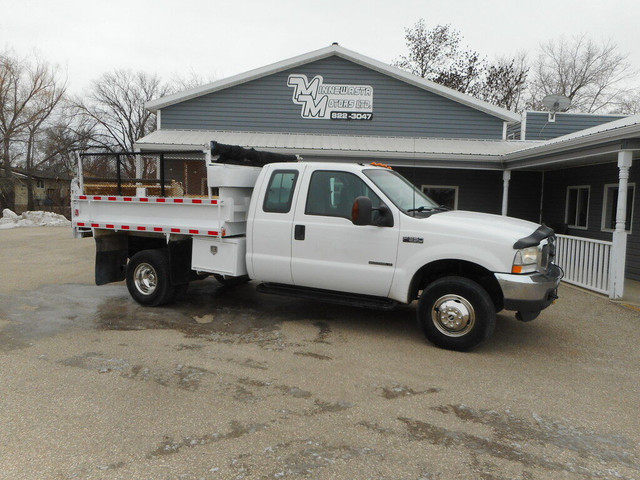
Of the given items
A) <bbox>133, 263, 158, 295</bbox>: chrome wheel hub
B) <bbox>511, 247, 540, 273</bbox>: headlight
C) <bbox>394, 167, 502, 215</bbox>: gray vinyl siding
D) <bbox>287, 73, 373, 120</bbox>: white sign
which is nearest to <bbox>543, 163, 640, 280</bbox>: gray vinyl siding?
<bbox>394, 167, 502, 215</bbox>: gray vinyl siding

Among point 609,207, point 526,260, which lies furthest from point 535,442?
point 609,207

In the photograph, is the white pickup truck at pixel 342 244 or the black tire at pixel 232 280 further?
the black tire at pixel 232 280

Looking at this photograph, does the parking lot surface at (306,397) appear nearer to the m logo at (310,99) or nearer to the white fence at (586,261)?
the white fence at (586,261)

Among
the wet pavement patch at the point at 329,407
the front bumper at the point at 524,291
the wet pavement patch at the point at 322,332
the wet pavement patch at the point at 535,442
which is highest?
the front bumper at the point at 524,291

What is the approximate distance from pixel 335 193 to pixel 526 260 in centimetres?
229

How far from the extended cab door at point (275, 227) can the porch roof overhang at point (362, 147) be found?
6216 mm

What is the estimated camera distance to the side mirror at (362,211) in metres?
5.34

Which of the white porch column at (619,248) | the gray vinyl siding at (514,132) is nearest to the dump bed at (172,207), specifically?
the white porch column at (619,248)

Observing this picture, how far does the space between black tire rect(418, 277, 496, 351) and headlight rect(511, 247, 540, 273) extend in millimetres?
440

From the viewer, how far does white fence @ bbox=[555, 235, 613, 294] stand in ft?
28.9

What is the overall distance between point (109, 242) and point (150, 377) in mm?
3604

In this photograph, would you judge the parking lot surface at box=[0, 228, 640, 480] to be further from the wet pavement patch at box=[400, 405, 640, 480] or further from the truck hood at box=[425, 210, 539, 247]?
the truck hood at box=[425, 210, 539, 247]

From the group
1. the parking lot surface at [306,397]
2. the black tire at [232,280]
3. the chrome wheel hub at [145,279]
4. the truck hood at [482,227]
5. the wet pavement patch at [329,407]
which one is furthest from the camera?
the black tire at [232,280]

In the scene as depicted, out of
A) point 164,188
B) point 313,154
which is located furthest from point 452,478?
point 313,154
